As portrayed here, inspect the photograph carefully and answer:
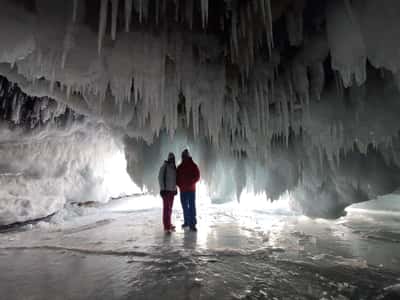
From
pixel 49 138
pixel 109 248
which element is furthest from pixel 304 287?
pixel 49 138

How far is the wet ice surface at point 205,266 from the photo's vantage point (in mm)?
2297

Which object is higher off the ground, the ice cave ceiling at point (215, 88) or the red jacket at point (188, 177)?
the ice cave ceiling at point (215, 88)

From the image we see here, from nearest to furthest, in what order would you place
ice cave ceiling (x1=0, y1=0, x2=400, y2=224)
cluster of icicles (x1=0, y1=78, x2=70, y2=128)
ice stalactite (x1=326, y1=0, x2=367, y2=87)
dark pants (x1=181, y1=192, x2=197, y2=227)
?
ice stalactite (x1=326, y1=0, x2=367, y2=87), ice cave ceiling (x1=0, y1=0, x2=400, y2=224), dark pants (x1=181, y1=192, x2=197, y2=227), cluster of icicles (x1=0, y1=78, x2=70, y2=128)

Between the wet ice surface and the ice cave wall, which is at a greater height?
the ice cave wall

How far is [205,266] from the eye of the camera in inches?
115

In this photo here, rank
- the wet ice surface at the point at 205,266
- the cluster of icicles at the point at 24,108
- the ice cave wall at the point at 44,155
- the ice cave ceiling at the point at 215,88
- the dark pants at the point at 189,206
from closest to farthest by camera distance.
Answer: the wet ice surface at the point at 205,266, the ice cave ceiling at the point at 215,88, the dark pants at the point at 189,206, the cluster of icicles at the point at 24,108, the ice cave wall at the point at 44,155

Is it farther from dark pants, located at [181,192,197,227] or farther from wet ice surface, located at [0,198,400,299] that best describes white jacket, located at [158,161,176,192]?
wet ice surface, located at [0,198,400,299]

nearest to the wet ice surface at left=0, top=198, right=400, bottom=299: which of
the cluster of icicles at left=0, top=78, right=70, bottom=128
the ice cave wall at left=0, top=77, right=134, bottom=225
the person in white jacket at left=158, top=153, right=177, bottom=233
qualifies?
the person in white jacket at left=158, top=153, right=177, bottom=233

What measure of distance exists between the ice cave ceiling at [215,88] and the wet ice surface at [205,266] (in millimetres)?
1946

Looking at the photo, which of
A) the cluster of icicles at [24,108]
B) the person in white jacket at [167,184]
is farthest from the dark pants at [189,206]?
the cluster of icicles at [24,108]

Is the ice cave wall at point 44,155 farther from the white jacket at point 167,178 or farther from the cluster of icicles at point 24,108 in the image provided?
the white jacket at point 167,178

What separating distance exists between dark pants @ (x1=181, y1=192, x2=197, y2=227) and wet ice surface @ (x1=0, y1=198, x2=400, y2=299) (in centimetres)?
34

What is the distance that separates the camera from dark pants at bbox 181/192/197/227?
4.97 meters

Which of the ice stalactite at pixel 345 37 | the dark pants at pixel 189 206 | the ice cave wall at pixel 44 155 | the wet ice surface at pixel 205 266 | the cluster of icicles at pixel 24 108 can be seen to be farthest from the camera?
the ice cave wall at pixel 44 155
